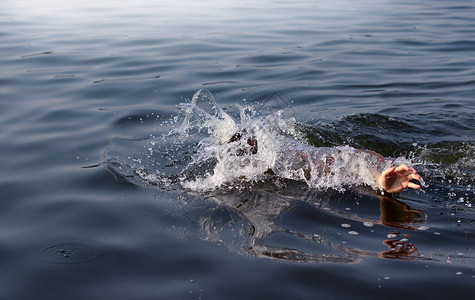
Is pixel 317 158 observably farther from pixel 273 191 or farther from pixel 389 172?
pixel 389 172

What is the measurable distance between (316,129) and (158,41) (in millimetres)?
6931

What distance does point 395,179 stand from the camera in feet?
14.9

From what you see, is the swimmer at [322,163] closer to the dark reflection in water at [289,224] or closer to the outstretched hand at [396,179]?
the outstretched hand at [396,179]

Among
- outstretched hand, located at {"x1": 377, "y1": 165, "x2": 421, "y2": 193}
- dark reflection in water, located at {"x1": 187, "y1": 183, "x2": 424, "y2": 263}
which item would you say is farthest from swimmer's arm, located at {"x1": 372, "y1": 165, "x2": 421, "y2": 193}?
dark reflection in water, located at {"x1": 187, "y1": 183, "x2": 424, "y2": 263}

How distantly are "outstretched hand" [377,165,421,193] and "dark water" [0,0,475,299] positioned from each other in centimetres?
11

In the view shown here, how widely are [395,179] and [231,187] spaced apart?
1.46 metres

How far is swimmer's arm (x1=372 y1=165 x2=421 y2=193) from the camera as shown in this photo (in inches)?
174

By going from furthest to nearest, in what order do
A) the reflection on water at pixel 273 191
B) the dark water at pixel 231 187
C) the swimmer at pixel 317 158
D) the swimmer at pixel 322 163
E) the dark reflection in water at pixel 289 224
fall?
the swimmer at pixel 317 158, the swimmer at pixel 322 163, the reflection on water at pixel 273 191, the dark reflection in water at pixel 289 224, the dark water at pixel 231 187

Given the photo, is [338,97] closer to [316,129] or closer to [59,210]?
[316,129]

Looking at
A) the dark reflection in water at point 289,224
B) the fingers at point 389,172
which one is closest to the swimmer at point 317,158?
the fingers at point 389,172

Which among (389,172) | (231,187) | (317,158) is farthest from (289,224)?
(317,158)

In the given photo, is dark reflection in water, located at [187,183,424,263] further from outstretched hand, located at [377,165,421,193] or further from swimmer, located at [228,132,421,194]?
swimmer, located at [228,132,421,194]

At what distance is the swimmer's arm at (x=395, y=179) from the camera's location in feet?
14.5

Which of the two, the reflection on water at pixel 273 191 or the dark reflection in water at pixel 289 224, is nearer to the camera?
the dark reflection in water at pixel 289 224
